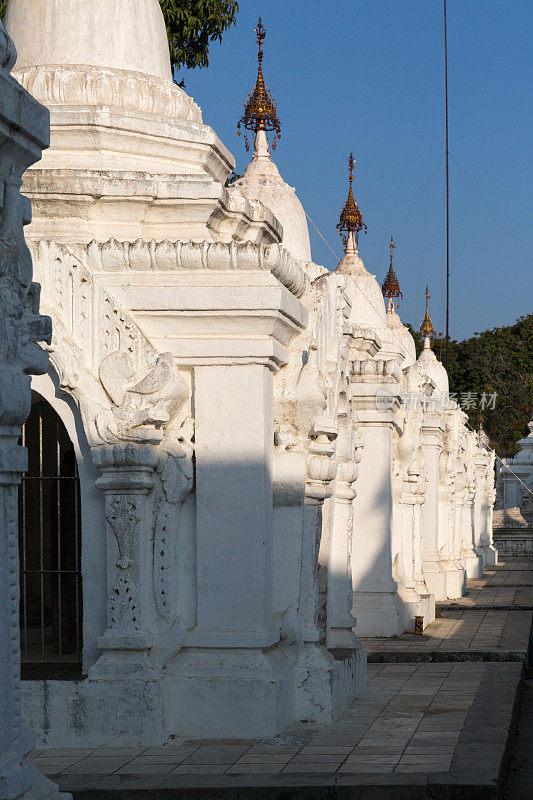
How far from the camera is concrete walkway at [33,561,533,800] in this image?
21.0ft

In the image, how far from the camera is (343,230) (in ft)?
Answer: 55.1

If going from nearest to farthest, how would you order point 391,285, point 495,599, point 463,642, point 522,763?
point 522,763, point 463,642, point 495,599, point 391,285

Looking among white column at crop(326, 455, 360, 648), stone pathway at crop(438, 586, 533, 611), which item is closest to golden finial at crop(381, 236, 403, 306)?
stone pathway at crop(438, 586, 533, 611)

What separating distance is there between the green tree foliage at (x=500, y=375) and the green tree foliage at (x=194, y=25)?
34.5m

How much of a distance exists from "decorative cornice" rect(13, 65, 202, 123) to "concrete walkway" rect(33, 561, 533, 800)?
4.16m

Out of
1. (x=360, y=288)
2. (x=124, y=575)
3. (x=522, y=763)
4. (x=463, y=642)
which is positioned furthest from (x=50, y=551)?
(x=360, y=288)

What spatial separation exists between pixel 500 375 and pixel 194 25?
40.1 meters

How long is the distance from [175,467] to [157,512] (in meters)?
0.30

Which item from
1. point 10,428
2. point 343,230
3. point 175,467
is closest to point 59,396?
point 175,467

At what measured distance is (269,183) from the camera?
11.4 m

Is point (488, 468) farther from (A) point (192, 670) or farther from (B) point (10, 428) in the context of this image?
(B) point (10, 428)

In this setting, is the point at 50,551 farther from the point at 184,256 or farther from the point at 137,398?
the point at 184,256

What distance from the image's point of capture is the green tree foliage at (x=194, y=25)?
18.6m

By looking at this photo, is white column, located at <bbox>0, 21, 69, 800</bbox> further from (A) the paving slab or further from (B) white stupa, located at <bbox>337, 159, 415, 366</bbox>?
(B) white stupa, located at <bbox>337, 159, 415, 366</bbox>
